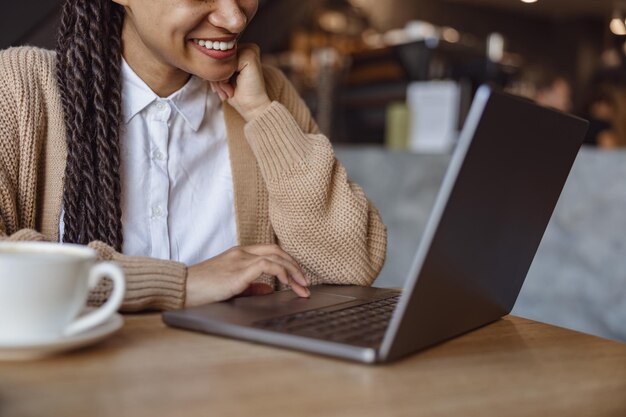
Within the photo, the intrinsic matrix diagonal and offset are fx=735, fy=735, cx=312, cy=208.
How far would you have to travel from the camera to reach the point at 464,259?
650mm

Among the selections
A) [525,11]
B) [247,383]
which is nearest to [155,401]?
[247,383]

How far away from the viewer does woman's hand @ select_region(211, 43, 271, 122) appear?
1231 mm

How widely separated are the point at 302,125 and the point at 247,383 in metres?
0.85

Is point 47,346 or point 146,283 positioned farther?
point 146,283

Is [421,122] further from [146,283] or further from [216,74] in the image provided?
[146,283]

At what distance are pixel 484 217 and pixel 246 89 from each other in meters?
0.67

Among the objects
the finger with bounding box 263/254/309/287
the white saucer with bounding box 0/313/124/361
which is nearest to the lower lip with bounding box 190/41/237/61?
the finger with bounding box 263/254/309/287

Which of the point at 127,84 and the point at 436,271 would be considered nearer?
the point at 436,271

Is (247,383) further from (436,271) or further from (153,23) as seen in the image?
(153,23)

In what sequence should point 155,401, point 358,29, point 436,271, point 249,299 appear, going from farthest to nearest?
1. point 358,29
2. point 249,299
3. point 436,271
4. point 155,401

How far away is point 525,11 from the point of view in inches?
291

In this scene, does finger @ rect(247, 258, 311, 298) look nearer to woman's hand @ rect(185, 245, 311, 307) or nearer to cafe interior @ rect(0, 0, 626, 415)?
woman's hand @ rect(185, 245, 311, 307)

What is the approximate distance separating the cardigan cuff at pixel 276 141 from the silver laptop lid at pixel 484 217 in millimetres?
461

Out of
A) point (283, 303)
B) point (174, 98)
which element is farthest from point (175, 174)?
point (283, 303)
